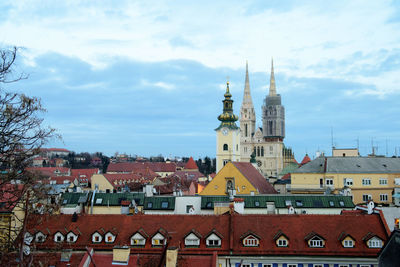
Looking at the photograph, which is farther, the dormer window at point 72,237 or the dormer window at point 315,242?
the dormer window at point 72,237

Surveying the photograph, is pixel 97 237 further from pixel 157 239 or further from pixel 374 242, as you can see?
pixel 374 242

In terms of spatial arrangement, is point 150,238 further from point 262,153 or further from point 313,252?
point 262,153

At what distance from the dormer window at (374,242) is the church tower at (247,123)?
14091 centimetres

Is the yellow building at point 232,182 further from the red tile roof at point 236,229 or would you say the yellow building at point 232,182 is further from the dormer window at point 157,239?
the dormer window at point 157,239

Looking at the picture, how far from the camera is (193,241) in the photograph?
2984 cm

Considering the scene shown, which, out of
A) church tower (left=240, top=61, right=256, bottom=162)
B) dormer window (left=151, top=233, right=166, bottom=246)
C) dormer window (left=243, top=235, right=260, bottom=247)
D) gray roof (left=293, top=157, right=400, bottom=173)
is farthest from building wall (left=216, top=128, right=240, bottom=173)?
church tower (left=240, top=61, right=256, bottom=162)

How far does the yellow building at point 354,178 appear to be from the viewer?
2199 inches

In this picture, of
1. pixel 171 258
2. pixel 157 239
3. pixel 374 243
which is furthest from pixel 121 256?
pixel 374 243

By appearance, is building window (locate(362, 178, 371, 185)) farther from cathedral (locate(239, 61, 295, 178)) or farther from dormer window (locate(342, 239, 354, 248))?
cathedral (locate(239, 61, 295, 178))

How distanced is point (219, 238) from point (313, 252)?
588cm

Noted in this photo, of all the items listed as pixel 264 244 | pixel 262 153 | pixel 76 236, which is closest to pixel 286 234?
pixel 264 244

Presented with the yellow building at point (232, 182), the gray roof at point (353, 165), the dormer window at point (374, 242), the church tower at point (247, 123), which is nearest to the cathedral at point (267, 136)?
the church tower at point (247, 123)

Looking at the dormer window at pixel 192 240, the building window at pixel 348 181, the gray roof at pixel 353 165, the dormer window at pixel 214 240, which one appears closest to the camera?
the dormer window at pixel 214 240

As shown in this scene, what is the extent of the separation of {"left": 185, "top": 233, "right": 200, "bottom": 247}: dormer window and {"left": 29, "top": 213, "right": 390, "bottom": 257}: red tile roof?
10.6 inches
